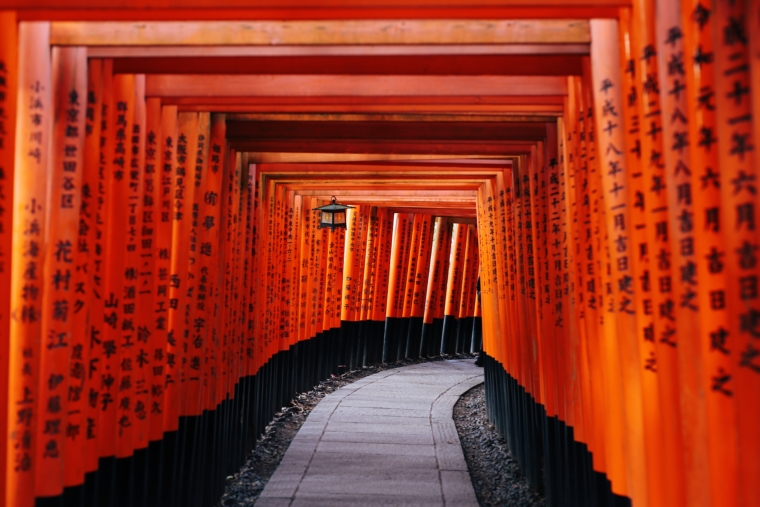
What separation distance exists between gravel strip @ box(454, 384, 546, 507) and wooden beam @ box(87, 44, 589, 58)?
4.29 m

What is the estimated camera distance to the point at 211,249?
569cm

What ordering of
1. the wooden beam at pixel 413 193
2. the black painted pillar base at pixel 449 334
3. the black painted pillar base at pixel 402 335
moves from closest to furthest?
the wooden beam at pixel 413 193 < the black painted pillar base at pixel 402 335 < the black painted pillar base at pixel 449 334

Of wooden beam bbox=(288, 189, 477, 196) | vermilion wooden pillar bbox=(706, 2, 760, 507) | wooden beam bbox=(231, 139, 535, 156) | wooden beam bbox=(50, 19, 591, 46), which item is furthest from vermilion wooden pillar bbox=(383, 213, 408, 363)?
vermilion wooden pillar bbox=(706, 2, 760, 507)

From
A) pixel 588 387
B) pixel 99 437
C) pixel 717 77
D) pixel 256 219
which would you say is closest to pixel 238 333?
pixel 256 219

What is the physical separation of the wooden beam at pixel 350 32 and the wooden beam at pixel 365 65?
0.40 metres

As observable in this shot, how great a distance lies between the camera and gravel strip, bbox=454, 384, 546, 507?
6.87 m

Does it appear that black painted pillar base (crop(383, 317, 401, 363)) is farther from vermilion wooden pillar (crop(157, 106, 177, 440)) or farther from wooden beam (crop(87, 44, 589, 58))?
wooden beam (crop(87, 44, 589, 58))

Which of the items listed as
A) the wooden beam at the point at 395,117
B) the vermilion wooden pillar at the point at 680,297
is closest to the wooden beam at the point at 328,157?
the wooden beam at the point at 395,117

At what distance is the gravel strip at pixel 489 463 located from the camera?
687 centimetres

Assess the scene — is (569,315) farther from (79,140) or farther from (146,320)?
(79,140)

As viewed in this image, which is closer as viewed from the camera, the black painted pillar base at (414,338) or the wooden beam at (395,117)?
the wooden beam at (395,117)

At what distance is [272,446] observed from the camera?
28.4ft

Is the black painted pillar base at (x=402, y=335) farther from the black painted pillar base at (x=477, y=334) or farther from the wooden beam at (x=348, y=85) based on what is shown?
the wooden beam at (x=348, y=85)

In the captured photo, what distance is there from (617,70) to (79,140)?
2.68 meters
